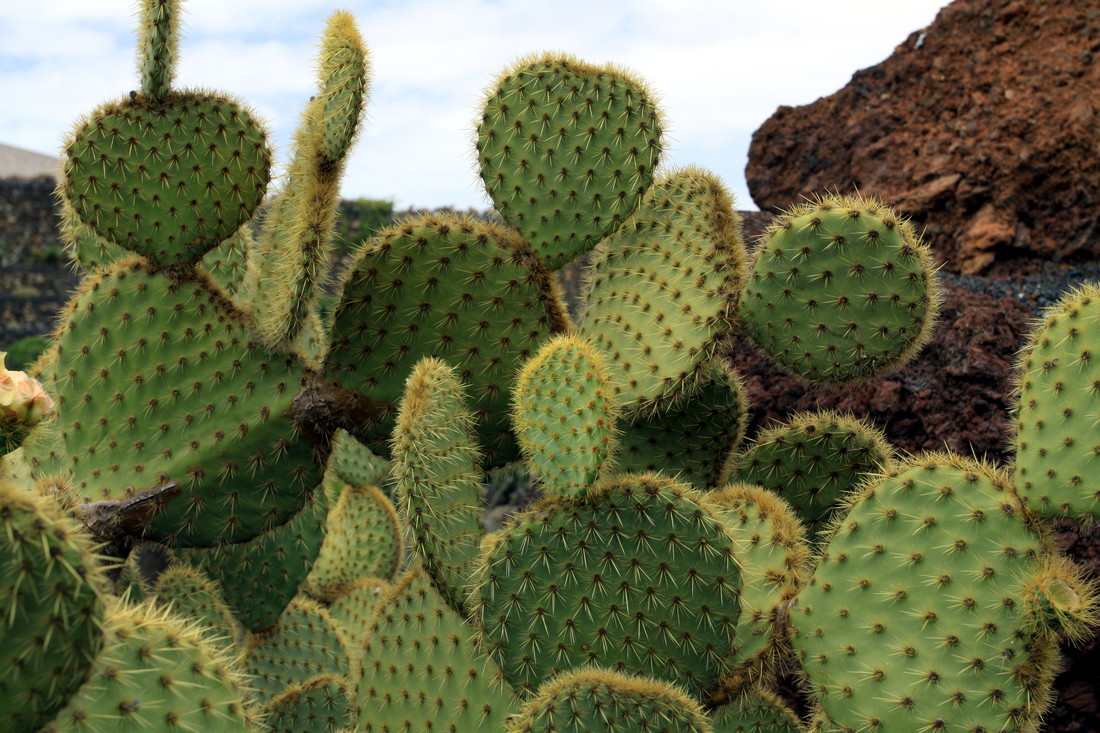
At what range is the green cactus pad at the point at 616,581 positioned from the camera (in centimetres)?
193

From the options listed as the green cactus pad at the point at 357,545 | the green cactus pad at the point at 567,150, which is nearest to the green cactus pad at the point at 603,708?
the green cactus pad at the point at 567,150

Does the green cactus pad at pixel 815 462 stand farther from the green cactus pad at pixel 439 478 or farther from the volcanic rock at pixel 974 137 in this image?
the volcanic rock at pixel 974 137

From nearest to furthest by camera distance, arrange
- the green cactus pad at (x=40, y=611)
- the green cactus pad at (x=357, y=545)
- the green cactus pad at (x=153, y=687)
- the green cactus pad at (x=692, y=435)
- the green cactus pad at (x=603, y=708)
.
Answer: the green cactus pad at (x=40, y=611) → the green cactus pad at (x=153, y=687) → the green cactus pad at (x=603, y=708) → the green cactus pad at (x=692, y=435) → the green cactus pad at (x=357, y=545)

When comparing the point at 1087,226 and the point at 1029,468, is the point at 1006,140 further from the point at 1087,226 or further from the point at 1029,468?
the point at 1029,468

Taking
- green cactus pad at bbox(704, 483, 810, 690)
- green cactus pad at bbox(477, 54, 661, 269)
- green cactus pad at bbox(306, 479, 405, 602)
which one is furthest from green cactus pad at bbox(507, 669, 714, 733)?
green cactus pad at bbox(306, 479, 405, 602)

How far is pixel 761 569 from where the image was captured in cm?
226

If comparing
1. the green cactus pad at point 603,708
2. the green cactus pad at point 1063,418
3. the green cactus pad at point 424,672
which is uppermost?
the green cactus pad at point 1063,418

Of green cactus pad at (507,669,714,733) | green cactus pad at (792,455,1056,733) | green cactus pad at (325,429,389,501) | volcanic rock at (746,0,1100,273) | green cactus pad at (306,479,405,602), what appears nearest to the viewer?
green cactus pad at (507,669,714,733)

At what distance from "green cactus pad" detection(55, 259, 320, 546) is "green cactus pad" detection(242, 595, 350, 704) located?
743mm

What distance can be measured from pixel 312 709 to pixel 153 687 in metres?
1.46

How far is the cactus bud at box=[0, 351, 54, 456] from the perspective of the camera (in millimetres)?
1819

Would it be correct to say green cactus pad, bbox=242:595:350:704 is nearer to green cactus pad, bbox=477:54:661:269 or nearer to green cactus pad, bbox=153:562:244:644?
green cactus pad, bbox=153:562:244:644

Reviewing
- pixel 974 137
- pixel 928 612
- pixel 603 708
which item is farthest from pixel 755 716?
pixel 974 137

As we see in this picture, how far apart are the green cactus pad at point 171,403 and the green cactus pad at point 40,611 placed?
131 cm
